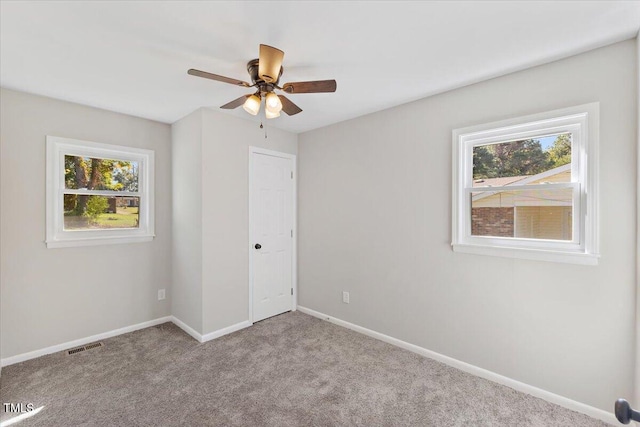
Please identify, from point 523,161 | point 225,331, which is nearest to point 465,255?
point 523,161

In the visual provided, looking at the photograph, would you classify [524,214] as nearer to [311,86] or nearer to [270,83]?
[311,86]

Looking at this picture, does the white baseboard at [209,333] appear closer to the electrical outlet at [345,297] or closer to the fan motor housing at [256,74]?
the electrical outlet at [345,297]

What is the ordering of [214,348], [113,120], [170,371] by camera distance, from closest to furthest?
[170,371] → [214,348] → [113,120]

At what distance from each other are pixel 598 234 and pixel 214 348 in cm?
330

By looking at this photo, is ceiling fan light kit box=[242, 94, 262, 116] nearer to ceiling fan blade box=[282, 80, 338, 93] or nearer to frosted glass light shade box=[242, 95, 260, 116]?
frosted glass light shade box=[242, 95, 260, 116]

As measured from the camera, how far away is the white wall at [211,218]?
3021 millimetres

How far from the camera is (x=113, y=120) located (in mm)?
3111

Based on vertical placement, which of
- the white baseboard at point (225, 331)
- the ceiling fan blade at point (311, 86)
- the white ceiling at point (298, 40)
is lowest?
the white baseboard at point (225, 331)

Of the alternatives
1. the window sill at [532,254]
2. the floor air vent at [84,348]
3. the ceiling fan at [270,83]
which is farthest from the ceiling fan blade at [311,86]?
the floor air vent at [84,348]

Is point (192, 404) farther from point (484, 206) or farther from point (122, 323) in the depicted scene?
point (484, 206)

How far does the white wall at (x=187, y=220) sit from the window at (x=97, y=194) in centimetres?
31

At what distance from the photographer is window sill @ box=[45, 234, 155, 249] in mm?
2752

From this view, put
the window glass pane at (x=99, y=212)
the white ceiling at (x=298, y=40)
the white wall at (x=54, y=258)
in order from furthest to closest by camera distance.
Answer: the window glass pane at (x=99, y=212) < the white wall at (x=54, y=258) < the white ceiling at (x=298, y=40)

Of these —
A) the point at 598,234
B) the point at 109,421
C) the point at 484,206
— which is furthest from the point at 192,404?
the point at 598,234
